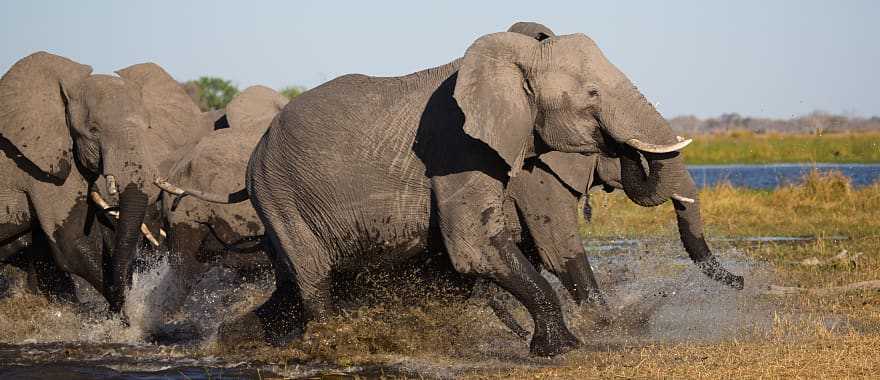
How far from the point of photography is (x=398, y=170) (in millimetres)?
6762

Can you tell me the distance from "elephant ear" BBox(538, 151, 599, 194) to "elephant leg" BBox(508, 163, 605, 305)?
5 cm

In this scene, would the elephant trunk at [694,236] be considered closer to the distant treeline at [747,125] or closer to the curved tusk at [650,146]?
the curved tusk at [650,146]

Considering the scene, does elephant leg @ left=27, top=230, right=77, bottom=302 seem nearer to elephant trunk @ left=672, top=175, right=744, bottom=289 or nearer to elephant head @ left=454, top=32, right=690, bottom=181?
elephant trunk @ left=672, top=175, right=744, bottom=289

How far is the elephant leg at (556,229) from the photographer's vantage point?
786cm

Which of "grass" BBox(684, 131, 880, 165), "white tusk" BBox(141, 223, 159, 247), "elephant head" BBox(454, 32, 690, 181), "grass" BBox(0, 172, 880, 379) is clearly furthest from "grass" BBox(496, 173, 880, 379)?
"grass" BBox(684, 131, 880, 165)

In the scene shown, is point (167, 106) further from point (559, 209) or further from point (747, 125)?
point (747, 125)

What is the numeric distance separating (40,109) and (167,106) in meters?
1.22

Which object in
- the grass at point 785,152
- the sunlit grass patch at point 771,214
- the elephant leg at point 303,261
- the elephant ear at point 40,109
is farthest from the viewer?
the grass at point 785,152

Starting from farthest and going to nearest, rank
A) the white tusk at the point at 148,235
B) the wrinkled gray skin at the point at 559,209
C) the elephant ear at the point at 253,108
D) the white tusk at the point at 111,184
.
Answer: the elephant ear at the point at 253,108, the white tusk at the point at 148,235, the white tusk at the point at 111,184, the wrinkled gray skin at the point at 559,209

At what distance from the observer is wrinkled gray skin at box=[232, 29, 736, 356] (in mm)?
6344

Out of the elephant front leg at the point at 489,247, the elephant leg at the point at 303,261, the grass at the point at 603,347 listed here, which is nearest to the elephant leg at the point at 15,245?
the grass at the point at 603,347

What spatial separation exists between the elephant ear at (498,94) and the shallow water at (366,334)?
3.69ft

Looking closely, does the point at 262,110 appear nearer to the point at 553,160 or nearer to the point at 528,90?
the point at 553,160

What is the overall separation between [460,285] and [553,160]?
1.11 m
